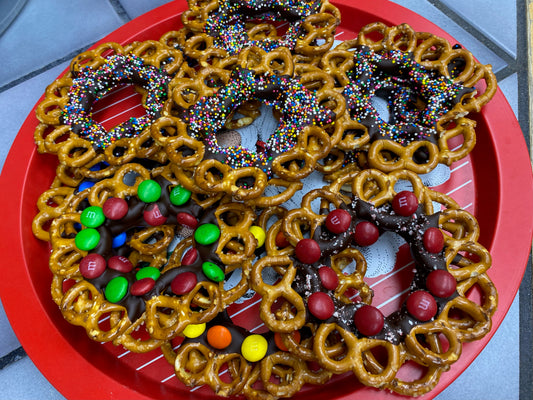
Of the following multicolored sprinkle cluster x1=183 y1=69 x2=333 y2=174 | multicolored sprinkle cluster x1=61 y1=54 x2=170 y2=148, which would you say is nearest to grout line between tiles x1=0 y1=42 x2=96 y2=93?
multicolored sprinkle cluster x1=61 y1=54 x2=170 y2=148

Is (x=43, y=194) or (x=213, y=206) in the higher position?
(x=43, y=194)

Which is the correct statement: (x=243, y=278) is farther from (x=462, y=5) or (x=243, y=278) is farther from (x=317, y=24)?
(x=462, y=5)

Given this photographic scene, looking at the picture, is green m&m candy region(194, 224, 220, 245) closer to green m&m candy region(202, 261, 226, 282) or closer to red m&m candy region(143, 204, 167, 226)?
green m&m candy region(202, 261, 226, 282)

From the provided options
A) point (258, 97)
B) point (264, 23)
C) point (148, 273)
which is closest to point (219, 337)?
point (148, 273)

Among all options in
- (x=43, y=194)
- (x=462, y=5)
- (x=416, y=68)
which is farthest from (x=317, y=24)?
(x=43, y=194)

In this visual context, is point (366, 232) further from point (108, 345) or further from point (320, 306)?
point (108, 345)

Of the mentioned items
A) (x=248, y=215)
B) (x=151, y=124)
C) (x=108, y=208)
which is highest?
(x=151, y=124)
